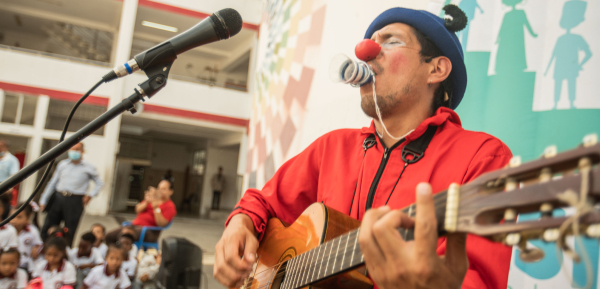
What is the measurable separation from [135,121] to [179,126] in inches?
43.8

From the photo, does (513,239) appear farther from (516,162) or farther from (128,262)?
(128,262)

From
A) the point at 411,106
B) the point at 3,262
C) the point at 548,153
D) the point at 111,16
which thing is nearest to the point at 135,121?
the point at 111,16

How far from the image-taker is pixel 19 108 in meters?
8.04

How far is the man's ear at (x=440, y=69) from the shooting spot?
1351mm

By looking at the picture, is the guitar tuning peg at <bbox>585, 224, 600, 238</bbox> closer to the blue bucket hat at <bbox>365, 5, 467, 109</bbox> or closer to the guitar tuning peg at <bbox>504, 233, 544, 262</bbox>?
the guitar tuning peg at <bbox>504, 233, 544, 262</bbox>

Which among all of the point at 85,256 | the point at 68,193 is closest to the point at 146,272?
the point at 85,256

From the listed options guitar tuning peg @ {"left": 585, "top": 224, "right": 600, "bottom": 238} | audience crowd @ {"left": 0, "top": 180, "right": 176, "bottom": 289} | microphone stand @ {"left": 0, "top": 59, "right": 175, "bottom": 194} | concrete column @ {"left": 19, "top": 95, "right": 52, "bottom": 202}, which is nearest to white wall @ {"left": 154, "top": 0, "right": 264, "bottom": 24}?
concrete column @ {"left": 19, "top": 95, "right": 52, "bottom": 202}

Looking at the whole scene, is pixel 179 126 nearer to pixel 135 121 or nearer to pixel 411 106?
pixel 135 121

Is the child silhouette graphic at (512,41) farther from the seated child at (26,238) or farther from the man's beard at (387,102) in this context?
the seated child at (26,238)

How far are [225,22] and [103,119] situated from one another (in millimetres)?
479

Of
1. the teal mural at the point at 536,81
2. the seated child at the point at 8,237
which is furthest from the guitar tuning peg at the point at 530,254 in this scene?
the seated child at the point at 8,237

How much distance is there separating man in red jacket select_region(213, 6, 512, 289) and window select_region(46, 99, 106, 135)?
324 inches

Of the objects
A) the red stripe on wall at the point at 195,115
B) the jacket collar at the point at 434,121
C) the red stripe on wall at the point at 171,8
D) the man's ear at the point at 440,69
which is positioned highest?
the red stripe on wall at the point at 171,8

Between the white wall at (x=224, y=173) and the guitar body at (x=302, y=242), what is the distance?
11.1m
